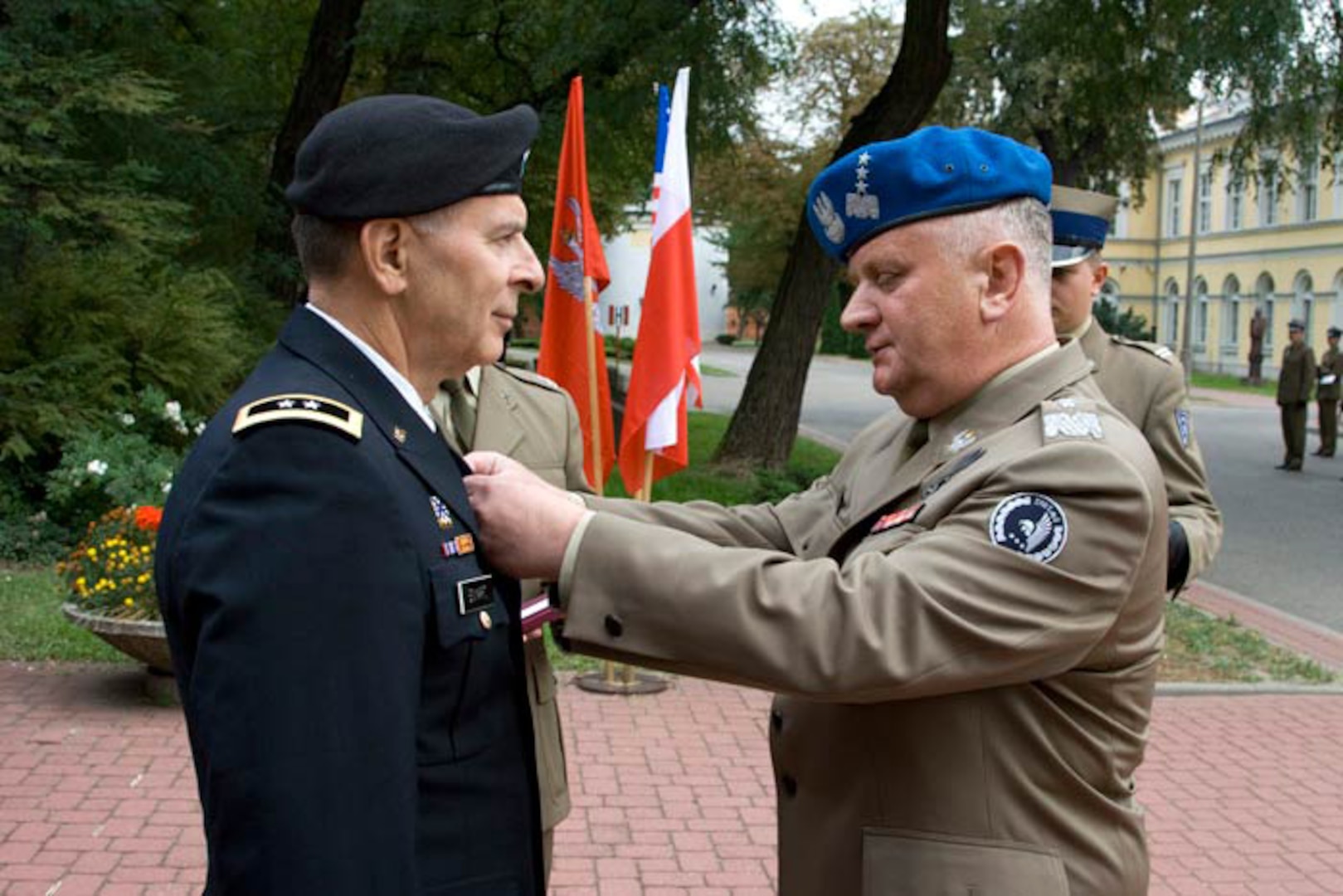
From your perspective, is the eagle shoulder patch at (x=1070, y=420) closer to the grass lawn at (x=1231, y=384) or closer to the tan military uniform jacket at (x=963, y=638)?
the tan military uniform jacket at (x=963, y=638)

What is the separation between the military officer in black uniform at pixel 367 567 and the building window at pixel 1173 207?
5890cm

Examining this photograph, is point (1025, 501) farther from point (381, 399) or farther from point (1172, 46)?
point (1172, 46)

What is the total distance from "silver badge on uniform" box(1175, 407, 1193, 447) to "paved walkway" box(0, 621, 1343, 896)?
5.88ft

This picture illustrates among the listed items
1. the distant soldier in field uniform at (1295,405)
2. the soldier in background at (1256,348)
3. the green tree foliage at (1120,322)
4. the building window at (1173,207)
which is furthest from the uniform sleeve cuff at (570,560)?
the building window at (1173,207)

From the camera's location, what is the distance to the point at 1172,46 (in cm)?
1416

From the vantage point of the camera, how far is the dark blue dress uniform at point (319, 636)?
159 cm

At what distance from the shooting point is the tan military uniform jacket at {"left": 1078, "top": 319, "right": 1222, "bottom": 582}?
412 centimetres

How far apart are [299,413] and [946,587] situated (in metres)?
0.83

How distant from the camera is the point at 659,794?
5.85 meters

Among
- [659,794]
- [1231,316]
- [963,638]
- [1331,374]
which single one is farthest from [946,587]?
[1231,316]

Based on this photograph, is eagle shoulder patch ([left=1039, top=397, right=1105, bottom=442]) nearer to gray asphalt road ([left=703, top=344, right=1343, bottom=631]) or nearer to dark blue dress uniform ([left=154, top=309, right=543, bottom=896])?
dark blue dress uniform ([left=154, top=309, right=543, bottom=896])

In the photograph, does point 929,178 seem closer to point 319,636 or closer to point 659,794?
point 319,636

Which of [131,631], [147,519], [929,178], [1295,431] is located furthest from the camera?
[1295,431]

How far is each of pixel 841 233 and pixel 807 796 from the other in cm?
88
